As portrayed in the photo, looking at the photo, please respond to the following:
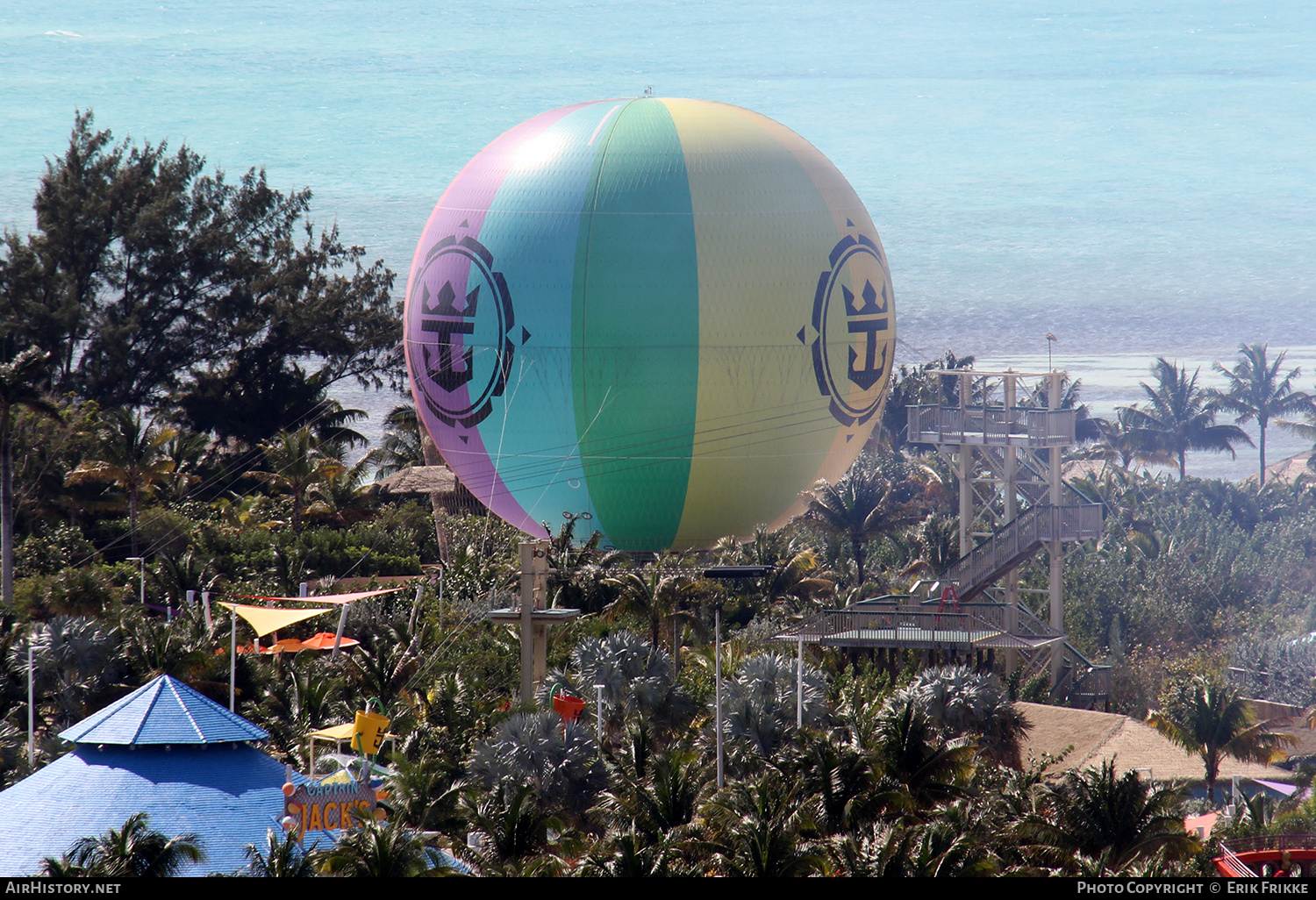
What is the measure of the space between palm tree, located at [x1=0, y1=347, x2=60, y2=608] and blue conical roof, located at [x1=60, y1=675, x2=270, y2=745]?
1581 centimetres

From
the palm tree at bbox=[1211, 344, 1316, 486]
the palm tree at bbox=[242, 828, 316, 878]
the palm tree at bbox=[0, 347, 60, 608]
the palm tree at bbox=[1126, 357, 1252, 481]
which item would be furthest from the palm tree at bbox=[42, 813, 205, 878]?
the palm tree at bbox=[1211, 344, 1316, 486]

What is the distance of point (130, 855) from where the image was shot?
19.5 metres

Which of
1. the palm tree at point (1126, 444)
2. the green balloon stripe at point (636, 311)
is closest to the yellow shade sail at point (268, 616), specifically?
the green balloon stripe at point (636, 311)

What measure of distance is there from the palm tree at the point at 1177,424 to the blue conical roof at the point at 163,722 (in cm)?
A: 6134

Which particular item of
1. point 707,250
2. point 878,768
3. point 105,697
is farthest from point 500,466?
point 878,768

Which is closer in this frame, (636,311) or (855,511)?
(636,311)

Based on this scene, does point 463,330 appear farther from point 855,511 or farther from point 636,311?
point 855,511

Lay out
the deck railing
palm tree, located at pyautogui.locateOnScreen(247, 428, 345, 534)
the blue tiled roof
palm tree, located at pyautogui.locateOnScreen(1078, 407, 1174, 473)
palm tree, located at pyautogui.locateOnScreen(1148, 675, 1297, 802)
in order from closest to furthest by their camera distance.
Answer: the blue tiled roof
palm tree, located at pyautogui.locateOnScreen(1148, 675, 1297, 802)
the deck railing
palm tree, located at pyautogui.locateOnScreen(247, 428, 345, 534)
palm tree, located at pyautogui.locateOnScreen(1078, 407, 1174, 473)

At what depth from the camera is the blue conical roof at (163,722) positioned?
914 inches

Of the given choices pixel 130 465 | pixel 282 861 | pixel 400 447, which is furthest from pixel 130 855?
pixel 400 447

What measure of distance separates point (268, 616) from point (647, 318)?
9182 mm

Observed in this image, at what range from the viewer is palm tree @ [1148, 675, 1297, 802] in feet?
104

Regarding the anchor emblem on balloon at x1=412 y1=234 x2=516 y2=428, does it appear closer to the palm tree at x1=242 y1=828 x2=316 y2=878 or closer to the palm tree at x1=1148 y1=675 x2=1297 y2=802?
the palm tree at x1=1148 y1=675 x2=1297 y2=802

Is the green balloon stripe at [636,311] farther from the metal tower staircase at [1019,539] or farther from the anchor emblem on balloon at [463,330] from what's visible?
the metal tower staircase at [1019,539]
